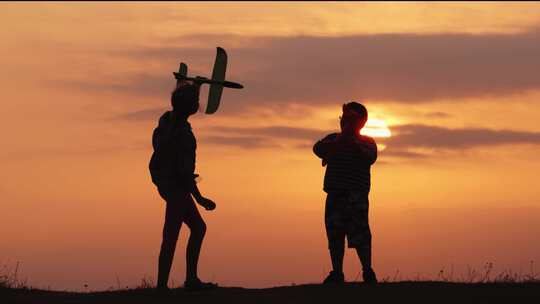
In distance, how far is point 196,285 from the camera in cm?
1239

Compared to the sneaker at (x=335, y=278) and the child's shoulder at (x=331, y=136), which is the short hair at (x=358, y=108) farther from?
the sneaker at (x=335, y=278)

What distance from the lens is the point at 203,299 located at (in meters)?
11.8

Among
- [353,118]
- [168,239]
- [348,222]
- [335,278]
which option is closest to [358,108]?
[353,118]

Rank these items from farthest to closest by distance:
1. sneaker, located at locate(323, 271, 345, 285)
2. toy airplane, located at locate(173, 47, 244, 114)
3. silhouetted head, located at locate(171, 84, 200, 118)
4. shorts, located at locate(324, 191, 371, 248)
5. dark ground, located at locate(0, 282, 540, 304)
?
1. toy airplane, located at locate(173, 47, 244, 114)
2. shorts, located at locate(324, 191, 371, 248)
3. sneaker, located at locate(323, 271, 345, 285)
4. silhouetted head, located at locate(171, 84, 200, 118)
5. dark ground, located at locate(0, 282, 540, 304)

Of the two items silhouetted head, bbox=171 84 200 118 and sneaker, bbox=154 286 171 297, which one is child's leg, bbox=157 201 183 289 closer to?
sneaker, bbox=154 286 171 297

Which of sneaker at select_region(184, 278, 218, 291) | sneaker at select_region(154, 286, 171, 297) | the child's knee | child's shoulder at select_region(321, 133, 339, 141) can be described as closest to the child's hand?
the child's knee

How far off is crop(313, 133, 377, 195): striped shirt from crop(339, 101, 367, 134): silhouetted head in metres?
0.15

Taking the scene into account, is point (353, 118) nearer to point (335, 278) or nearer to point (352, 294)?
point (335, 278)

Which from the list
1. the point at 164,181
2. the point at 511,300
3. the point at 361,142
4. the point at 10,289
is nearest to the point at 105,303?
the point at 164,181

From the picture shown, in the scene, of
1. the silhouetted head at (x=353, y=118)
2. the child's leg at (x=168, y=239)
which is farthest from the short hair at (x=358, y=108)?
the child's leg at (x=168, y=239)

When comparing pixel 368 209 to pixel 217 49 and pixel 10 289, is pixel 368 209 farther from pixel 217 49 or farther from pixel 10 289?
pixel 10 289

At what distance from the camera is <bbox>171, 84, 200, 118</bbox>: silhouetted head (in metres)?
12.1

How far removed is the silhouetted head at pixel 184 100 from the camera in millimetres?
12102

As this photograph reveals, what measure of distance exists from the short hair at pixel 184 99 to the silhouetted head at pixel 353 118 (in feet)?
7.14
